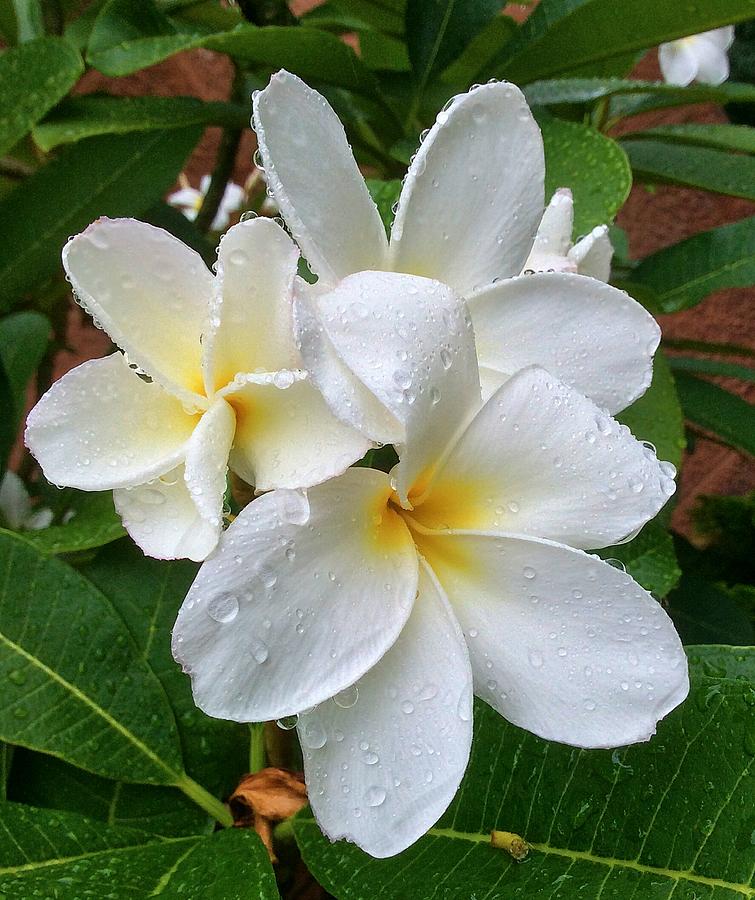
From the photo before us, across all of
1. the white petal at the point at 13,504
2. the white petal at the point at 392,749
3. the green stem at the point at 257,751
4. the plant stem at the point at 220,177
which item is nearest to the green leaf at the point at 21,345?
the white petal at the point at 13,504

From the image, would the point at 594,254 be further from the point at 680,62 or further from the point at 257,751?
the point at 680,62

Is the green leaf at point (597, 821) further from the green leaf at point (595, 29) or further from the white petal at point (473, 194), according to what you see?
the green leaf at point (595, 29)

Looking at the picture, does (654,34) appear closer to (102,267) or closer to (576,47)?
(576,47)

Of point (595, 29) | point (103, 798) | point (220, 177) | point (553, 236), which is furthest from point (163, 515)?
point (220, 177)

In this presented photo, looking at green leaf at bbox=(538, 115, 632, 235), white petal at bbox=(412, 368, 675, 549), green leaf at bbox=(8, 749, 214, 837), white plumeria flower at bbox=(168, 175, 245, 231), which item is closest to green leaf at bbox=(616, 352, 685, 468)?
green leaf at bbox=(538, 115, 632, 235)

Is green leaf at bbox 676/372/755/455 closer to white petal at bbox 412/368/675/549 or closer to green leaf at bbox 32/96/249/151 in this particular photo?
green leaf at bbox 32/96/249/151

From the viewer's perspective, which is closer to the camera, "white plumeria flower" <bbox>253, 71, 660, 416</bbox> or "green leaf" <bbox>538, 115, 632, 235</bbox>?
"white plumeria flower" <bbox>253, 71, 660, 416</bbox>
